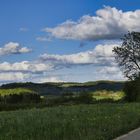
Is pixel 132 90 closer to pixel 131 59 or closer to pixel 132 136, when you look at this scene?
pixel 131 59

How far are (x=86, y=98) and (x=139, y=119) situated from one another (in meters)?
61.4

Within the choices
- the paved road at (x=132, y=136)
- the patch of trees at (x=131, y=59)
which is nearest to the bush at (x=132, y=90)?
the patch of trees at (x=131, y=59)

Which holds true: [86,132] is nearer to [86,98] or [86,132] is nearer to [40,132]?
[40,132]

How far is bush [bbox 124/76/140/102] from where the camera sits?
8420cm

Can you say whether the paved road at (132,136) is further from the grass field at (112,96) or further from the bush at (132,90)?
the grass field at (112,96)

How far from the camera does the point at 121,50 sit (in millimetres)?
93250

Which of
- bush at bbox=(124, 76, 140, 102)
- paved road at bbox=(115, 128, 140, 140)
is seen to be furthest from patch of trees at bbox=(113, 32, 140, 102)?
paved road at bbox=(115, 128, 140, 140)

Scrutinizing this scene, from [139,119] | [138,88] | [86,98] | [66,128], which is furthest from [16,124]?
[86,98]

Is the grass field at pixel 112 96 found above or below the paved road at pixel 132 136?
above

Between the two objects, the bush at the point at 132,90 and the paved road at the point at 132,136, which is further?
the bush at the point at 132,90

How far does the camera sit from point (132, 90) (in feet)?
281

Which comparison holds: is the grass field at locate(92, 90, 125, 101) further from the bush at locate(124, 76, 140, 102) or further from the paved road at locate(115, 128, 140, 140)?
the paved road at locate(115, 128, 140, 140)

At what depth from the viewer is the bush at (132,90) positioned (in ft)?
276

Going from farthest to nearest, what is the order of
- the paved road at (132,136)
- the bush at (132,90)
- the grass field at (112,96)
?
the grass field at (112,96), the bush at (132,90), the paved road at (132,136)
